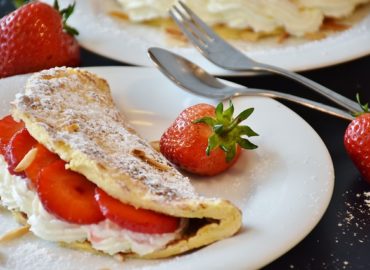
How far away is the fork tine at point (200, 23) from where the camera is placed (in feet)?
6.38

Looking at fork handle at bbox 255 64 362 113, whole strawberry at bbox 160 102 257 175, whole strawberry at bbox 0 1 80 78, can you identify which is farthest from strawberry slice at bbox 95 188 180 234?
whole strawberry at bbox 0 1 80 78

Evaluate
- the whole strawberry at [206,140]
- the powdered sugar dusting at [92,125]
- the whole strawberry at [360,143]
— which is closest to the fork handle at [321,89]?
the whole strawberry at [360,143]

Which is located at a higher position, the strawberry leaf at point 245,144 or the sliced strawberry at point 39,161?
the strawberry leaf at point 245,144

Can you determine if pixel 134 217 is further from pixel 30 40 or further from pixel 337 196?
pixel 30 40

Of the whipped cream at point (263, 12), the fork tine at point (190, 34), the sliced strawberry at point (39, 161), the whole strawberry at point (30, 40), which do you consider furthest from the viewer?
the whipped cream at point (263, 12)

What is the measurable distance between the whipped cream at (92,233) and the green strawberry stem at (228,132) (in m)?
0.26

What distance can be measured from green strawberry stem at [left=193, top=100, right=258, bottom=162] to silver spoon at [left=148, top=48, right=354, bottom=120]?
21 cm

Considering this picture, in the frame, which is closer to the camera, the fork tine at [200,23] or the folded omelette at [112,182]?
the folded omelette at [112,182]

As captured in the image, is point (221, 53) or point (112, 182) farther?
point (221, 53)

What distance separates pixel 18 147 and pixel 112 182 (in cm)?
24

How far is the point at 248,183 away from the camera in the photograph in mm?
1422

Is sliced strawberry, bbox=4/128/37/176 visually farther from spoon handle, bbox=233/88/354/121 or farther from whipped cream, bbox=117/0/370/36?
whipped cream, bbox=117/0/370/36

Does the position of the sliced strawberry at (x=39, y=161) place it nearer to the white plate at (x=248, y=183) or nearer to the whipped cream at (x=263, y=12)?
the white plate at (x=248, y=183)

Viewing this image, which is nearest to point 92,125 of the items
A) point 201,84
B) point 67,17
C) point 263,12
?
point 201,84
